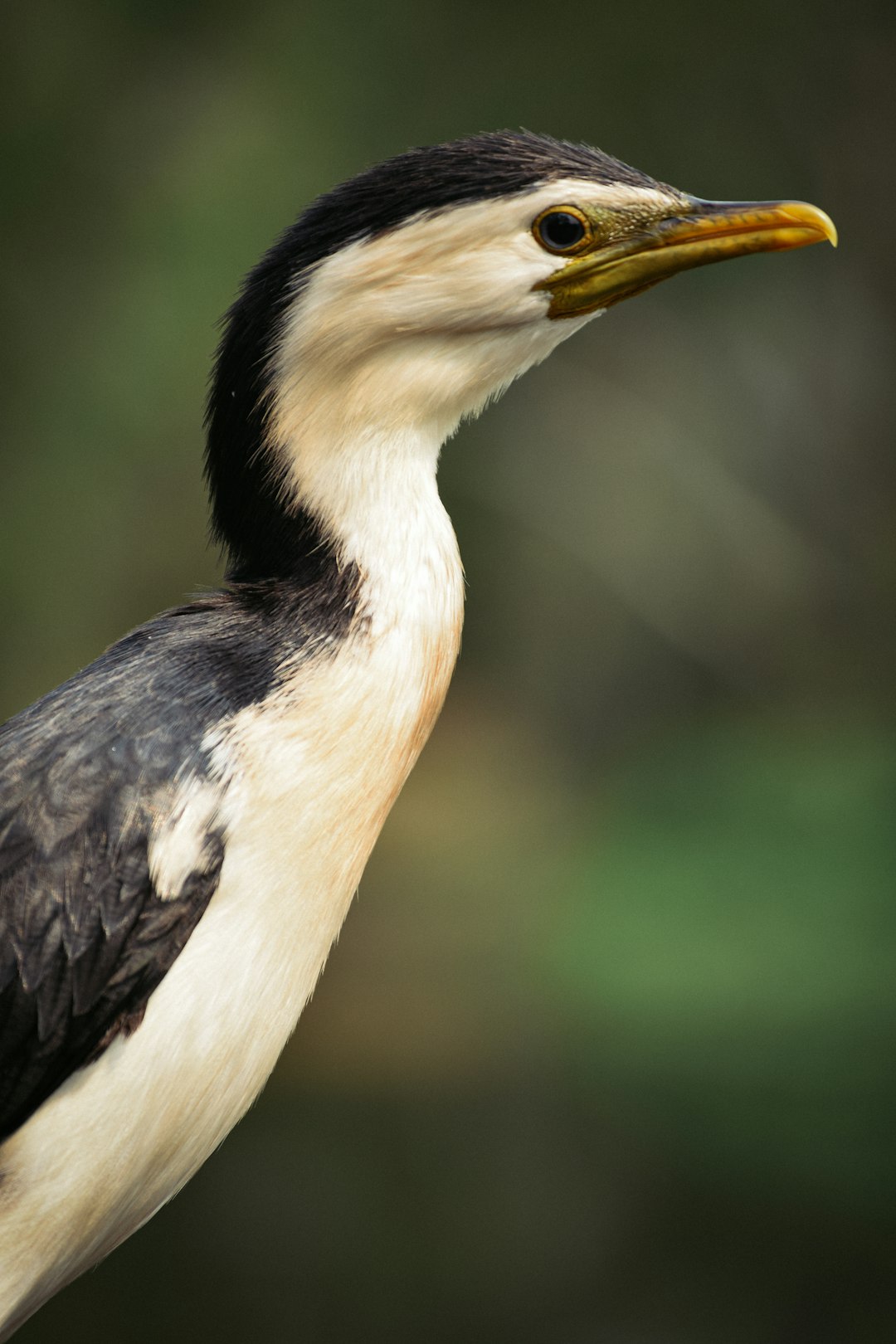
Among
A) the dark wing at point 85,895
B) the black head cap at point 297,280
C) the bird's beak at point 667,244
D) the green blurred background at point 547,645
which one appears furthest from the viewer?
the green blurred background at point 547,645

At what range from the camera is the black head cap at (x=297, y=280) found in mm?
2006

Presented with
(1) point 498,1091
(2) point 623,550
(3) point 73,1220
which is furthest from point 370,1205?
(3) point 73,1220

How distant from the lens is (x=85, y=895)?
6.22 ft

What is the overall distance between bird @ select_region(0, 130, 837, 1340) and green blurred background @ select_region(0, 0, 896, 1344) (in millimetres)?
3845

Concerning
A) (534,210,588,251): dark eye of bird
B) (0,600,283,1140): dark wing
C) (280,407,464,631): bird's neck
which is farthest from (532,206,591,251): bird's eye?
(0,600,283,1140): dark wing

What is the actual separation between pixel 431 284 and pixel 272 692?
628mm

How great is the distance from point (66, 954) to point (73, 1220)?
1.31ft

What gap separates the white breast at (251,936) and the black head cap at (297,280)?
0.60 feet

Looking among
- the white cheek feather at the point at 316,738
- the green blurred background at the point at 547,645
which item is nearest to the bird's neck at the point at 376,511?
the white cheek feather at the point at 316,738

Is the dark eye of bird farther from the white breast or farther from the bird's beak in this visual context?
the white breast

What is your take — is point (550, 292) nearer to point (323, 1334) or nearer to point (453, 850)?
point (323, 1334)

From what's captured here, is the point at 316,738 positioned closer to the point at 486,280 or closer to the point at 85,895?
the point at 85,895

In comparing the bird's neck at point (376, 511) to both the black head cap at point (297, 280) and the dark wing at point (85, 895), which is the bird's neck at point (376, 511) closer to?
the black head cap at point (297, 280)

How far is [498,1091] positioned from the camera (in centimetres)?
735
